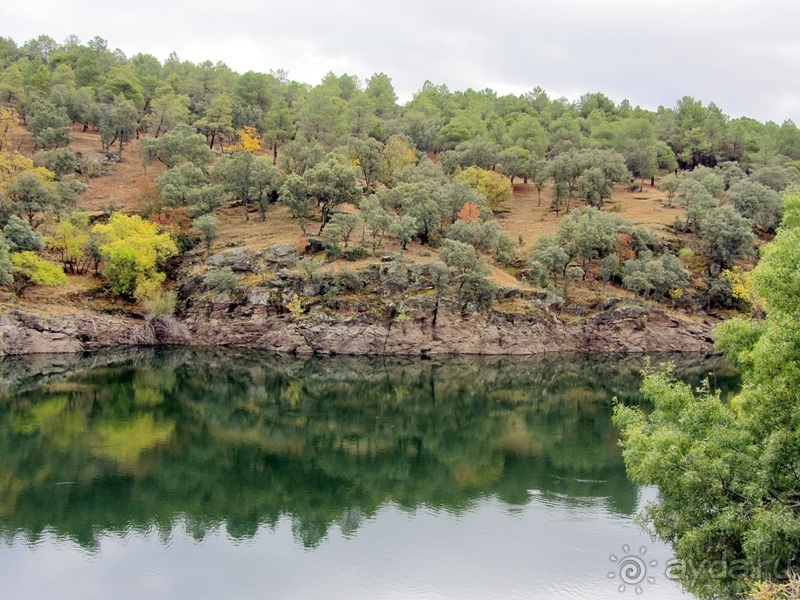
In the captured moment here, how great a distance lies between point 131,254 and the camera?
72562mm

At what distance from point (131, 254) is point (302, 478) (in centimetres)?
4551

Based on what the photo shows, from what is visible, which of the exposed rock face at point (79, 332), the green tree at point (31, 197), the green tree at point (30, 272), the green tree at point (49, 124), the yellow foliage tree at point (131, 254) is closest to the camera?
the exposed rock face at point (79, 332)

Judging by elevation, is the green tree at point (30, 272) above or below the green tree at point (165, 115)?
below

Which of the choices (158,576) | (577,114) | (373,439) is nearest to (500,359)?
(373,439)

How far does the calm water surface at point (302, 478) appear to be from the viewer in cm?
2539

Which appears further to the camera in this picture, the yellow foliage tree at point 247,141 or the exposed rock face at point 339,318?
the yellow foliage tree at point 247,141

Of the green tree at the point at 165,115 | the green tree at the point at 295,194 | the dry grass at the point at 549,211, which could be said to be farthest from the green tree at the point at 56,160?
the dry grass at the point at 549,211

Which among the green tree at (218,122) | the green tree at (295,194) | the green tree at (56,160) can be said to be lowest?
the green tree at (295,194)

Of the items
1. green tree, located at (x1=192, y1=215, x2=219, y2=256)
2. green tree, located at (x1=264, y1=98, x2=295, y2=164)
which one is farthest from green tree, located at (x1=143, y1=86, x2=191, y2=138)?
green tree, located at (x1=192, y1=215, x2=219, y2=256)

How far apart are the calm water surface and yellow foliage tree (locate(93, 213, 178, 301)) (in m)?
11.5

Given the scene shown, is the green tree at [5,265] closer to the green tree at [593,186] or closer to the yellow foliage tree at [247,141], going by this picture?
the yellow foliage tree at [247,141]

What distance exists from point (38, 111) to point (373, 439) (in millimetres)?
79793

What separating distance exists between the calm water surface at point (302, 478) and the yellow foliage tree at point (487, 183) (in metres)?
41.1

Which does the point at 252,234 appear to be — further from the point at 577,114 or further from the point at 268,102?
the point at 577,114
